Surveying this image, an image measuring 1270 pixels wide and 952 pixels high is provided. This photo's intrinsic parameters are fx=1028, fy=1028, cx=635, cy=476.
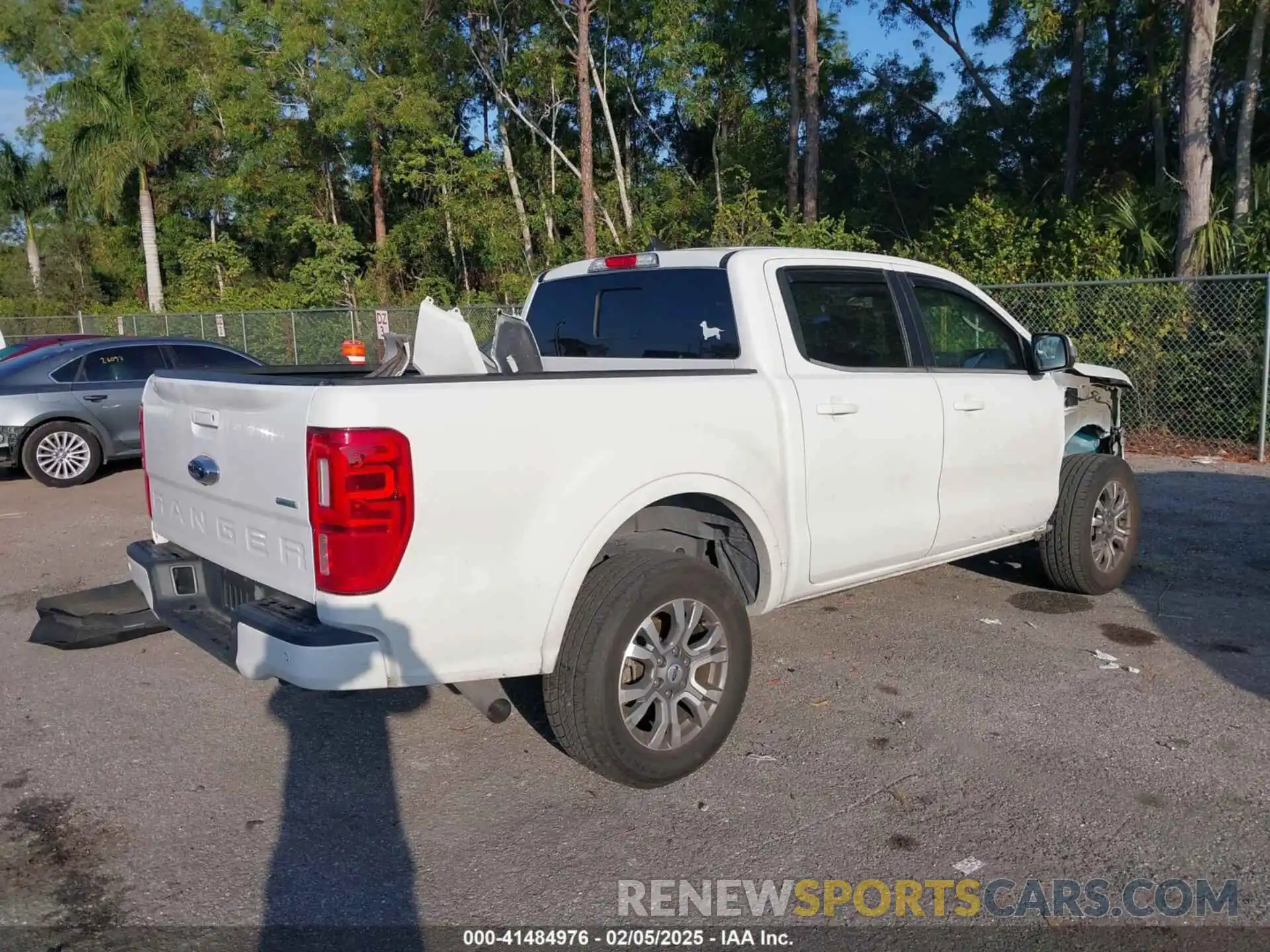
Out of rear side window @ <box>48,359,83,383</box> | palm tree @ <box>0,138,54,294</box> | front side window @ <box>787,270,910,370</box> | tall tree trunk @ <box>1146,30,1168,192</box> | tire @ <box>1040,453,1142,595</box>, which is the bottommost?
tire @ <box>1040,453,1142,595</box>

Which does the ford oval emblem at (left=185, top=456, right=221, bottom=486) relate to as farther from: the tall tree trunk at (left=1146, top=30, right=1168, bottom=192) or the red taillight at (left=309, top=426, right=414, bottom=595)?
the tall tree trunk at (left=1146, top=30, right=1168, bottom=192)

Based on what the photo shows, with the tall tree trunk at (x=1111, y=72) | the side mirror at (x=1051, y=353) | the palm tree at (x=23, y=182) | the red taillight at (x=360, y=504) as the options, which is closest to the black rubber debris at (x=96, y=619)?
the red taillight at (x=360, y=504)

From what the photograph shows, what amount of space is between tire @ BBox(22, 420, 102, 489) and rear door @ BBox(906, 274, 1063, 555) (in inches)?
363

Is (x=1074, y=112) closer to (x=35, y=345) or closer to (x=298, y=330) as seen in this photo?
(x=298, y=330)

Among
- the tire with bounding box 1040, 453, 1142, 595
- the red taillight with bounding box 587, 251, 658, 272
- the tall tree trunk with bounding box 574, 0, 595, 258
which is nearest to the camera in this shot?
the red taillight with bounding box 587, 251, 658, 272

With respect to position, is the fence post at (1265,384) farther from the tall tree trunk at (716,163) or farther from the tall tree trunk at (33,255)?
the tall tree trunk at (33,255)

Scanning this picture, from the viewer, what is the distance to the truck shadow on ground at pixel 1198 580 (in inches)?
203

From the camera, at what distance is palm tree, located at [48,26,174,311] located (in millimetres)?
31062

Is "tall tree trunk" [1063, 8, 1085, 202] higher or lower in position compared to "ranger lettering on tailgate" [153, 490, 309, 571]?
higher

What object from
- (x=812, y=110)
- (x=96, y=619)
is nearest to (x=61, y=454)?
(x=96, y=619)

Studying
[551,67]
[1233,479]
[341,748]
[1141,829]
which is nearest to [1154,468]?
[1233,479]

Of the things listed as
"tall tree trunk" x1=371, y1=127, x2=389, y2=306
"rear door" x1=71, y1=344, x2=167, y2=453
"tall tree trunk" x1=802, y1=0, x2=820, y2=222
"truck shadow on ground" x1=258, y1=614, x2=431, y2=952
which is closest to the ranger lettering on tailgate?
"truck shadow on ground" x1=258, y1=614, x2=431, y2=952

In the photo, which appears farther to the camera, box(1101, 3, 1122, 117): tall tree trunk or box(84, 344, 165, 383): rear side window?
box(1101, 3, 1122, 117): tall tree trunk

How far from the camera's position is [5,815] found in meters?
3.62
